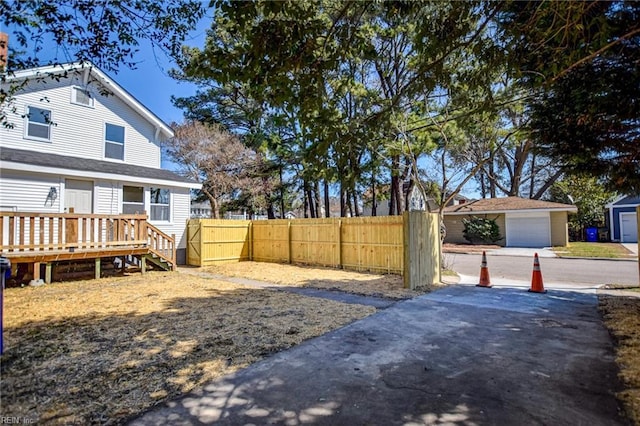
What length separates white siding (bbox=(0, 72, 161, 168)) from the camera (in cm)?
1107

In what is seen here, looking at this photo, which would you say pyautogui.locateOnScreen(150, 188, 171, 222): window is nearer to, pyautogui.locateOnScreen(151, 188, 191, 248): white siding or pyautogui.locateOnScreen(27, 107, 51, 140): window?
pyautogui.locateOnScreen(151, 188, 191, 248): white siding

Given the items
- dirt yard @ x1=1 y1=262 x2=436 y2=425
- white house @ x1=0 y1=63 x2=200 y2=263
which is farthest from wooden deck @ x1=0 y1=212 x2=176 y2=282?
white house @ x1=0 y1=63 x2=200 y2=263

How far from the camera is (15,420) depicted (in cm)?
265

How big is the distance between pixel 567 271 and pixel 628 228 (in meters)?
17.9

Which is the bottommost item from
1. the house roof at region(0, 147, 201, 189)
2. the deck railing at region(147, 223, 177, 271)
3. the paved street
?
the paved street

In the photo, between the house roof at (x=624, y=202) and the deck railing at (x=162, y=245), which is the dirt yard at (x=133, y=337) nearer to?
the deck railing at (x=162, y=245)

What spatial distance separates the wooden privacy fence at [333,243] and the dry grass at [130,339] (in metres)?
2.86

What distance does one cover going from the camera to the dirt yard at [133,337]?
10.0 feet

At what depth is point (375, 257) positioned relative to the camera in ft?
36.1

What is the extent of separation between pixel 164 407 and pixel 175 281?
7.29m

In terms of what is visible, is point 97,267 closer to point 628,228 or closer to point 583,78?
point 583,78

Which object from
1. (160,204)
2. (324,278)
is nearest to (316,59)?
(324,278)

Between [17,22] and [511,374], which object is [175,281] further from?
[511,374]

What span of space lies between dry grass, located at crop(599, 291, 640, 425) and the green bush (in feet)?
52.4
